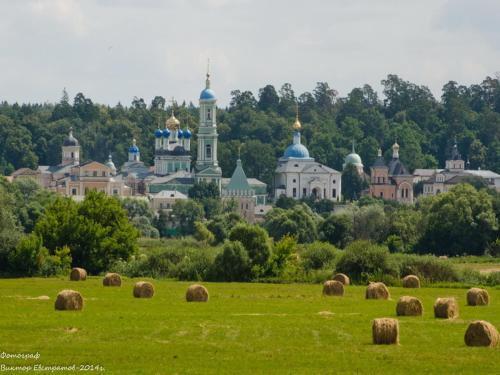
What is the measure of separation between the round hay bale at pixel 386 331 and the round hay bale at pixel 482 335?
1.45 metres

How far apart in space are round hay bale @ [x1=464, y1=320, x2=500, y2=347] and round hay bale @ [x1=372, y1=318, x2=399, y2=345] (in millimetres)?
1453

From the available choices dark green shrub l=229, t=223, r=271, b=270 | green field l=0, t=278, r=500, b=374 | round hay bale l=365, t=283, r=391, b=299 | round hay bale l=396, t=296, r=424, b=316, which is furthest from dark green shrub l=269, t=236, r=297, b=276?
round hay bale l=396, t=296, r=424, b=316

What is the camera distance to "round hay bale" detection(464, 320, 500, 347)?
117 feet

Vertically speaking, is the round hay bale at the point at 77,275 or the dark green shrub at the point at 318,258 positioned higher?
the dark green shrub at the point at 318,258

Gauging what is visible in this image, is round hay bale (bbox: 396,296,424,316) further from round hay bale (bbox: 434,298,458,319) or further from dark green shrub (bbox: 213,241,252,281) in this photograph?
dark green shrub (bbox: 213,241,252,281)

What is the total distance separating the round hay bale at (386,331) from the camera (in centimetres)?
3634

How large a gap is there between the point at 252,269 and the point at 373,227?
59212 millimetres

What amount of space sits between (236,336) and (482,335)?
18.9ft

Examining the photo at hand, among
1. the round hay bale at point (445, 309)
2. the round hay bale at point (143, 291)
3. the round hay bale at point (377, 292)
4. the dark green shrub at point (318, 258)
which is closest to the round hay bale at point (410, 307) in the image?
the round hay bale at point (445, 309)

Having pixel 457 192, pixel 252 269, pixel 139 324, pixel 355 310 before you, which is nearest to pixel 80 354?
pixel 139 324

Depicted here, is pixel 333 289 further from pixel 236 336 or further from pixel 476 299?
pixel 236 336

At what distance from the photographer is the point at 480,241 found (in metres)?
107

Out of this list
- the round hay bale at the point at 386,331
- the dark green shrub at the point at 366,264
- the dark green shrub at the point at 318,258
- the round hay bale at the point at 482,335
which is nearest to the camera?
the round hay bale at the point at 482,335

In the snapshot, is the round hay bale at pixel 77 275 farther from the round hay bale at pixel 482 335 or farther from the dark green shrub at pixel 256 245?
the round hay bale at pixel 482 335
